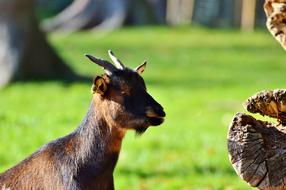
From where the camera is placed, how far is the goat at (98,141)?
5.61m

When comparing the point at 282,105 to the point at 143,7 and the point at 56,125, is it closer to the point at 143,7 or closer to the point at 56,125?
the point at 56,125

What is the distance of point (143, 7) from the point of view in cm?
2817

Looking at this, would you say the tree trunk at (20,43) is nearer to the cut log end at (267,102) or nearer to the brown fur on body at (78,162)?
the brown fur on body at (78,162)

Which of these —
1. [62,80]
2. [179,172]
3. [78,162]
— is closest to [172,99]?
[62,80]

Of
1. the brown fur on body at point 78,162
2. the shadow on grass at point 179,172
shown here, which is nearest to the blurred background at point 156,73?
the shadow on grass at point 179,172

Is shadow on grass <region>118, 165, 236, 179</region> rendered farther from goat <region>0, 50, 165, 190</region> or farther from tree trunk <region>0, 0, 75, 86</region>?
tree trunk <region>0, 0, 75, 86</region>

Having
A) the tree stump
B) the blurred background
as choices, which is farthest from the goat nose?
the blurred background

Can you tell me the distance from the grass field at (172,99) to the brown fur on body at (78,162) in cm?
255

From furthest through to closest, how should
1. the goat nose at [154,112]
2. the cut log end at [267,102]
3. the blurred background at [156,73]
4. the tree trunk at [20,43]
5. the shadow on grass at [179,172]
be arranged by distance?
the tree trunk at [20,43]
the blurred background at [156,73]
the shadow on grass at [179,172]
the cut log end at [267,102]
the goat nose at [154,112]

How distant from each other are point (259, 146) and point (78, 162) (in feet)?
3.56

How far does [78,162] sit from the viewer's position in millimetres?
5855

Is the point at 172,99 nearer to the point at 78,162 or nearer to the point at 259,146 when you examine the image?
the point at 78,162

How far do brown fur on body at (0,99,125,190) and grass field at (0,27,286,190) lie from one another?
2.55 meters

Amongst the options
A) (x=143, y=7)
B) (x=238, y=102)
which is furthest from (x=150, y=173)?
(x=143, y=7)
